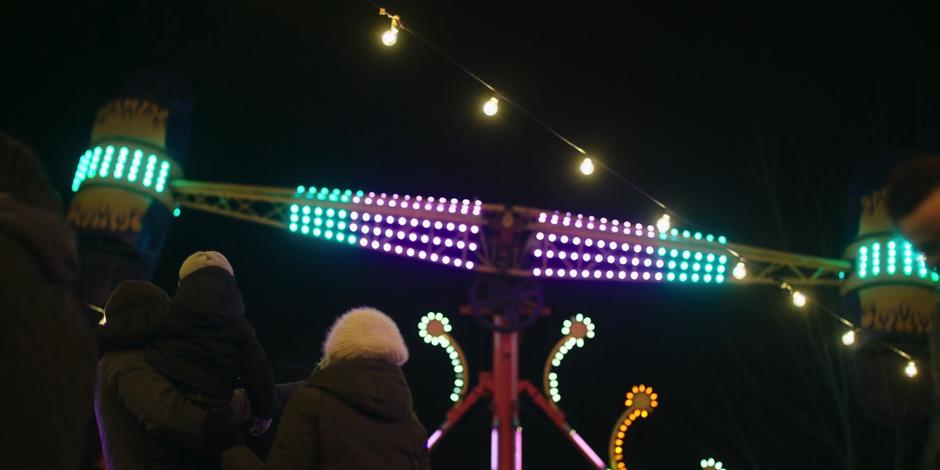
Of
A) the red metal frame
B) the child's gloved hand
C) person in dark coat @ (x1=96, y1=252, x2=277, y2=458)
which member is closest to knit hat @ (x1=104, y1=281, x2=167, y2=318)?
person in dark coat @ (x1=96, y1=252, x2=277, y2=458)

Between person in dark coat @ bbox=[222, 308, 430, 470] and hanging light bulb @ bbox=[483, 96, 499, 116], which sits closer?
person in dark coat @ bbox=[222, 308, 430, 470]

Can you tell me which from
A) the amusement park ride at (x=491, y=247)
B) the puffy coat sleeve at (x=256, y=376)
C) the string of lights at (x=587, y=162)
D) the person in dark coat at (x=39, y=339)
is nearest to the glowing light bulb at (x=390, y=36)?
the string of lights at (x=587, y=162)

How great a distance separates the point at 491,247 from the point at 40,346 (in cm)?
949

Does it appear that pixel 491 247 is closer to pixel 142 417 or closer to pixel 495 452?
pixel 495 452

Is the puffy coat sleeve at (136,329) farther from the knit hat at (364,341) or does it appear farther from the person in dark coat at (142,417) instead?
the knit hat at (364,341)

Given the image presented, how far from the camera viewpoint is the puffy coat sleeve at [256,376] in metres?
3.38

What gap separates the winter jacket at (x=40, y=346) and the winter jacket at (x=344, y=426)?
3.92 ft

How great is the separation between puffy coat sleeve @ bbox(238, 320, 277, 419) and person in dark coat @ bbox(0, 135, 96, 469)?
155 cm

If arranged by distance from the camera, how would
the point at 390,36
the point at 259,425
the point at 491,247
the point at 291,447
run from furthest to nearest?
the point at 491,247
the point at 390,36
the point at 259,425
the point at 291,447

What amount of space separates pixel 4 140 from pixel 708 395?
13984mm

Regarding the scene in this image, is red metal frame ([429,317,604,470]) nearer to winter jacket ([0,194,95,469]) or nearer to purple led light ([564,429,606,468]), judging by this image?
purple led light ([564,429,606,468])

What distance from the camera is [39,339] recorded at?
5.54ft

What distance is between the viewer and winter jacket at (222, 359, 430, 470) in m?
2.95

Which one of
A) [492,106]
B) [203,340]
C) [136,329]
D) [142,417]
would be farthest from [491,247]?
[142,417]
